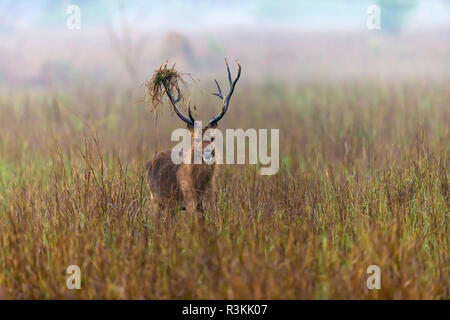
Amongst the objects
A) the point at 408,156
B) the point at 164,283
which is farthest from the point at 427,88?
the point at 164,283

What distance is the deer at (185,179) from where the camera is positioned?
20.4ft

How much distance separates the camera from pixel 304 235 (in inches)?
206

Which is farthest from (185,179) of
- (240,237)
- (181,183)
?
(240,237)

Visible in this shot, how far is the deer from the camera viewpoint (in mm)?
6219

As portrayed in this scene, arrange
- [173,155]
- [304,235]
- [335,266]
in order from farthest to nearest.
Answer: [173,155]
[304,235]
[335,266]

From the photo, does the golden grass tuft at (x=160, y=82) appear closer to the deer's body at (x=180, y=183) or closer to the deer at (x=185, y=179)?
the deer at (x=185, y=179)

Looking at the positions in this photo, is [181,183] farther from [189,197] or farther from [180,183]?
[189,197]

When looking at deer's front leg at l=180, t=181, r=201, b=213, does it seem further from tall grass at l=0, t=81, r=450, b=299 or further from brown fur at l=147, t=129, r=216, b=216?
tall grass at l=0, t=81, r=450, b=299

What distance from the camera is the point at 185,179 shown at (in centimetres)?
661

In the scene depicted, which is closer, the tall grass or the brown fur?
the tall grass

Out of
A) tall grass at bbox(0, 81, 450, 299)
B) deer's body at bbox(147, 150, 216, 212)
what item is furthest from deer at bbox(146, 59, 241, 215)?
tall grass at bbox(0, 81, 450, 299)
